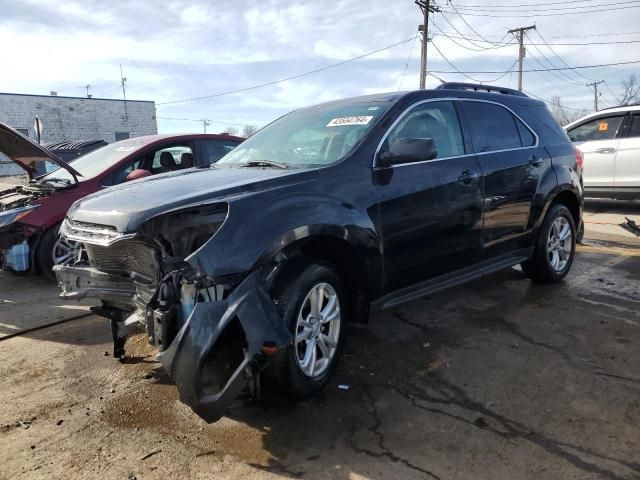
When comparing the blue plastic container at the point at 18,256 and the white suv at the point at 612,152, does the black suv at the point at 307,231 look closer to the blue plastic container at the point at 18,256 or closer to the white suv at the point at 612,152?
the blue plastic container at the point at 18,256

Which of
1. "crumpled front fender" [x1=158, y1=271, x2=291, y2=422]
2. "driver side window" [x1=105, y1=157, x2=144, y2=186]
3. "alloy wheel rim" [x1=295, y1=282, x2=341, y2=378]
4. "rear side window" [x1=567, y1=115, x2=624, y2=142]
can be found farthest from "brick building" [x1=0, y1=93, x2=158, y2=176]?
"crumpled front fender" [x1=158, y1=271, x2=291, y2=422]

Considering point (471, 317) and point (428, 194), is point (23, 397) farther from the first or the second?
point (471, 317)

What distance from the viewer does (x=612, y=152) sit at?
10078 millimetres

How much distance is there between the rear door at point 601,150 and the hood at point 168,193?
8810 millimetres

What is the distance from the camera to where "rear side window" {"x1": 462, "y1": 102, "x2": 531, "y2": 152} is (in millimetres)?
4508

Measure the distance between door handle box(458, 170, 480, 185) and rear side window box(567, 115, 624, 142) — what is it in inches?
296

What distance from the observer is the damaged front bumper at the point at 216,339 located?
2594 mm

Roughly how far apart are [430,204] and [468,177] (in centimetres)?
55

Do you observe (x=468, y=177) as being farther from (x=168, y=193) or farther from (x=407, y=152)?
(x=168, y=193)

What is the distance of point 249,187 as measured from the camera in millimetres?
3109

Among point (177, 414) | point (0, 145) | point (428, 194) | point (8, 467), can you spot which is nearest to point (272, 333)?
point (177, 414)

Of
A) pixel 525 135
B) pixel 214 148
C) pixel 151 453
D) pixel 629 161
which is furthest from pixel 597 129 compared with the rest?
pixel 151 453

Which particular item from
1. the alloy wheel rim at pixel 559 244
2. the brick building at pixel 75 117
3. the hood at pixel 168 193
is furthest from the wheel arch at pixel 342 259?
the brick building at pixel 75 117

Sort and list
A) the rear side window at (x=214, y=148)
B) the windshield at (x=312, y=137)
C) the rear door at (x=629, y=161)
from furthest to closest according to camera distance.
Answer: the rear door at (x=629, y=161) < the rear side window at (x=214, y=148) < the windshield at (x=312, y=137)
